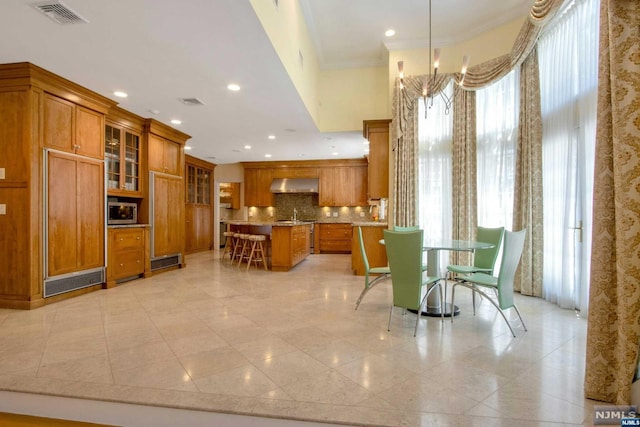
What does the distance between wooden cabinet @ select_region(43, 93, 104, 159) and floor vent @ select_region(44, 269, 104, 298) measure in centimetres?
168

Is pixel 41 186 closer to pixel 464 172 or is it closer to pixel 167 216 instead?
pixel 167 216

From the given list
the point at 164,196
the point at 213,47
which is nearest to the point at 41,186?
the point at 164,196

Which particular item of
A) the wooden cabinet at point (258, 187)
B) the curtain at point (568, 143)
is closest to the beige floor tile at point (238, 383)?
the curtain at point (568, 143)

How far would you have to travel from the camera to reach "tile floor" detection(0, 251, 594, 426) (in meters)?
1.82

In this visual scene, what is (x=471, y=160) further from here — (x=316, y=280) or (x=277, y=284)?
(x=277, y=284)

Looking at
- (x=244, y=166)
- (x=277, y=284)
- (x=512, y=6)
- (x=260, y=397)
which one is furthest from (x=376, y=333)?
(x=244, y=166)

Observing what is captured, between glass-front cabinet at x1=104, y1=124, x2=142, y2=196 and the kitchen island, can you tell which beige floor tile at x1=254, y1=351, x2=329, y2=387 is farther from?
glass-front cabinet at x1=104, y1=124, x2=142, y2=196

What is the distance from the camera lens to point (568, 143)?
365 centimetres

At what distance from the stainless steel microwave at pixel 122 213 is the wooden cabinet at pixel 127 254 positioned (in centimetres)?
27

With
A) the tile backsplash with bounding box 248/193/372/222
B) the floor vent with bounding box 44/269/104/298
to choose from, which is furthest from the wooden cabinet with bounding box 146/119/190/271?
the tile backsplash with bounding box 248/193/372/222

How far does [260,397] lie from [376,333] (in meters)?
1.36

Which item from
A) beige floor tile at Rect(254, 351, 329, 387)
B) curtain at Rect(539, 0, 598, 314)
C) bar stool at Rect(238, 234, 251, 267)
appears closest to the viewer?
beige floor tile at Rect(254, 351, 329, 387)

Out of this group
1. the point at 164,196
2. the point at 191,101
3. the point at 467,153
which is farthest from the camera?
the point at 164,196

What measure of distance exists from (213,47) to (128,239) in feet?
11.7
